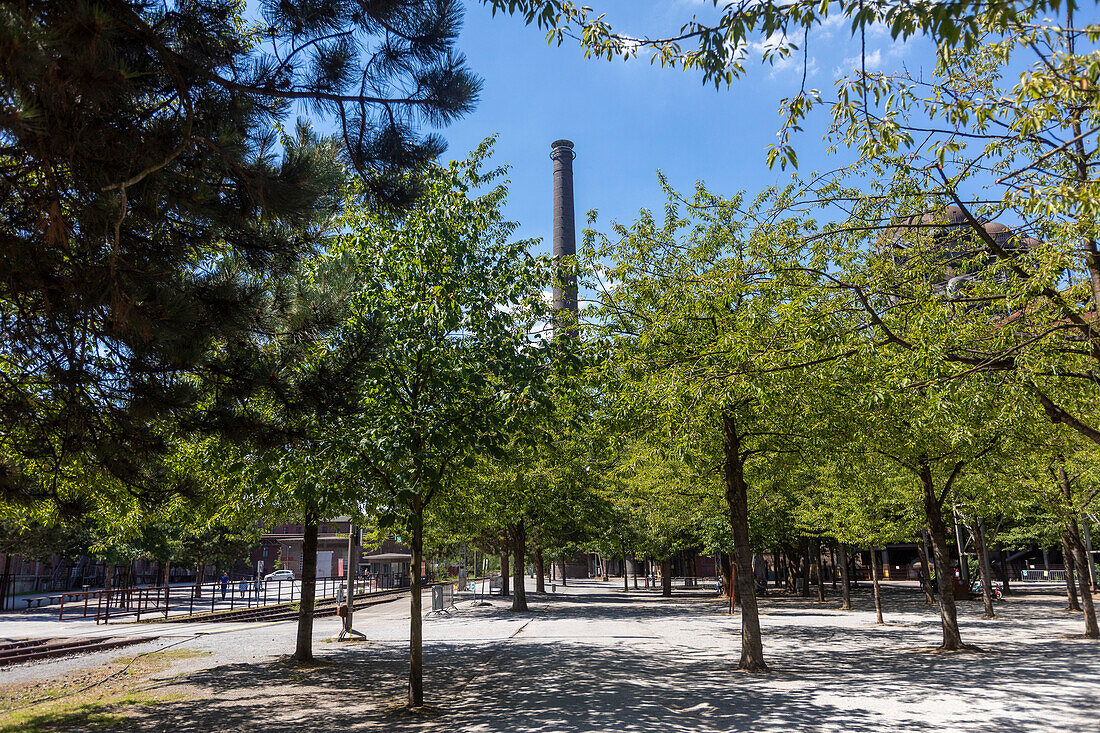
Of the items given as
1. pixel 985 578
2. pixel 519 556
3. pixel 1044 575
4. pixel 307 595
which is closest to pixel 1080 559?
pixel 985 578

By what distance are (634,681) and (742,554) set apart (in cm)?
299

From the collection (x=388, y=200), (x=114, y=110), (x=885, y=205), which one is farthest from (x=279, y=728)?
(x=885, y=205)

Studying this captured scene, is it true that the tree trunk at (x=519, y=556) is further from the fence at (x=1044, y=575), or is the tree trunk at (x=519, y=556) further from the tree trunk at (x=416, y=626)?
the fence at (x=1044, y=575)

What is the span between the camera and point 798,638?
18.0 meters

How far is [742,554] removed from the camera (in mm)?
12477

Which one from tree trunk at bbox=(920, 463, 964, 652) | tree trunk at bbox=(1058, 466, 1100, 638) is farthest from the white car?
tree trunk at bbox=(1058, 466, 1100, 638)

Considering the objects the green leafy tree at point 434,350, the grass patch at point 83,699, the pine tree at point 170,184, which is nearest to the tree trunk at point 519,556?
the grass patch at point 83,699

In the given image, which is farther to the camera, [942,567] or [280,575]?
[280,575]

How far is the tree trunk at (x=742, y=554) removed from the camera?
40.1ft

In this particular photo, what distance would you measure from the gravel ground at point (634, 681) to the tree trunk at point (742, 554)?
1.64ft

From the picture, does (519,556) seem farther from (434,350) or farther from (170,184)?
(170,184)

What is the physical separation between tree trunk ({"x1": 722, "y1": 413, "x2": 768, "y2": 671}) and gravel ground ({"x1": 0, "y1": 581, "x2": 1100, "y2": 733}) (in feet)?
1.64

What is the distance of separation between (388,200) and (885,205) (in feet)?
19.8

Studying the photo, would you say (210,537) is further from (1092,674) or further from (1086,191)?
(1086,191)
